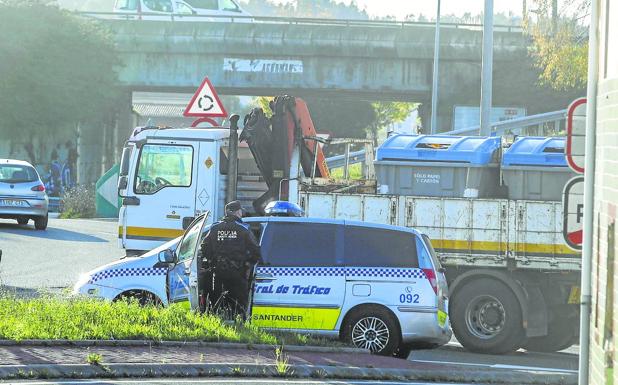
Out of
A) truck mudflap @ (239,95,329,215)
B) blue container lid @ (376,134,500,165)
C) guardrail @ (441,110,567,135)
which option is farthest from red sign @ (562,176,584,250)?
guardrail @ (441,110,567,135)

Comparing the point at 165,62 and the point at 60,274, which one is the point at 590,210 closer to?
the point at 60,274

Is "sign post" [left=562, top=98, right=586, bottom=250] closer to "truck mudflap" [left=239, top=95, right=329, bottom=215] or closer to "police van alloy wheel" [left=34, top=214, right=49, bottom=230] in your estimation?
"truck mudflap" [left=239, top=95, right=329, bottom=215]

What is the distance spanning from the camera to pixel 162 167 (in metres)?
18.8

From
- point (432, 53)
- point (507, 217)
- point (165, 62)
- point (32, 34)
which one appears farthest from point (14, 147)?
point (507, 217)

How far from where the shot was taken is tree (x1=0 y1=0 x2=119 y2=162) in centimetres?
5450

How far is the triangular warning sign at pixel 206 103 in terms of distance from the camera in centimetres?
2047

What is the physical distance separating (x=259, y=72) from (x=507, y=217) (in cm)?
3863

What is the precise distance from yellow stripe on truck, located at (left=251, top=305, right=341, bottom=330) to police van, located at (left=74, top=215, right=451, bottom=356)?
0.04 feet

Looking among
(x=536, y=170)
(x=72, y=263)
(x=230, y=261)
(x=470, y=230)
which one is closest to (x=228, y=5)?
(x=72, y=263)

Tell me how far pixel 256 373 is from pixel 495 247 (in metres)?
4.60

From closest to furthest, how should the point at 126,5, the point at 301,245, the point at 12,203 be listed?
1. the point at 301,245
2. the point at 12,203
3. the point at 126,5

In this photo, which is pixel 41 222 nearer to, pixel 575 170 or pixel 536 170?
pixel 536 170

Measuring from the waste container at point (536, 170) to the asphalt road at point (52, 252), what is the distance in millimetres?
7041

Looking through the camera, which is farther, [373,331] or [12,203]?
[12,203]
